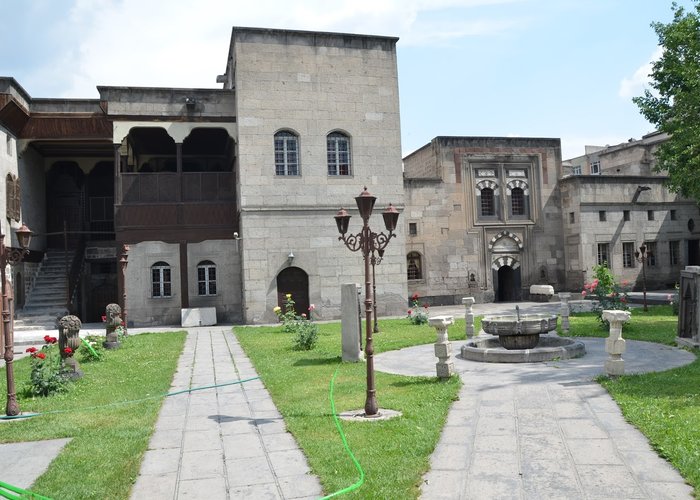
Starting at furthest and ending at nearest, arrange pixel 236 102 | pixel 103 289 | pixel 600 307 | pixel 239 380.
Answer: pixel 103 289 < pixel 236 102 < pixel 600 307 < pixel 239 380

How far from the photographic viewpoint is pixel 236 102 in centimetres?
2322

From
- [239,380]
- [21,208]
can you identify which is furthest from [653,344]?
[21,208]

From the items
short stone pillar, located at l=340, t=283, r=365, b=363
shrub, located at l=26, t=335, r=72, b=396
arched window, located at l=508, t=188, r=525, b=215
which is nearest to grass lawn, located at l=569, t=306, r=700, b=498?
short stone pillar, located at l=340, t=283, r=365, b=363

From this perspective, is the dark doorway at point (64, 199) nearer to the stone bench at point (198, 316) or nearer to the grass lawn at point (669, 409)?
the stone bench at point (198, 316)

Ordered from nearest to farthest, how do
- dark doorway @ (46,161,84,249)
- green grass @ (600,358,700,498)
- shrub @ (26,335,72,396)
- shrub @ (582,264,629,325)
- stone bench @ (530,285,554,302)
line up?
green grass @ (600,358,700,498)
shrub @ (26,335,72,396)
shrub @ (582,264,629,325)
dark doorway @ (46,161,84,249)
stone bench @ (530,285,554,302)

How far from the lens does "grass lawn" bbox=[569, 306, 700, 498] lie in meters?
5.89

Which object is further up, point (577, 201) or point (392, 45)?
point (392, 45)

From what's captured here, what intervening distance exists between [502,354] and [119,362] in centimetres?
842

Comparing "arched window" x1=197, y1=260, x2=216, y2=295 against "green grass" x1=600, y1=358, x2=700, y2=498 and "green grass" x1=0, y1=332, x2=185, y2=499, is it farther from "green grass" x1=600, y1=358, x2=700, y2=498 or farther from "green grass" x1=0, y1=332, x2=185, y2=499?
"green grass" x1=600, y1=358, x2=700, y2=498

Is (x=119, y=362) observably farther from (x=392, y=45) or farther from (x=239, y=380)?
(x=392, y=45)

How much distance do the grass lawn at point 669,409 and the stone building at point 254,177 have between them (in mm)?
14314

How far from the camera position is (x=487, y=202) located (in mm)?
30531

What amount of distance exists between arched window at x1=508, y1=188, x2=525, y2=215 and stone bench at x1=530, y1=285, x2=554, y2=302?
3860 millimetres

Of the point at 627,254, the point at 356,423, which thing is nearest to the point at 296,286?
the point at 356,423
